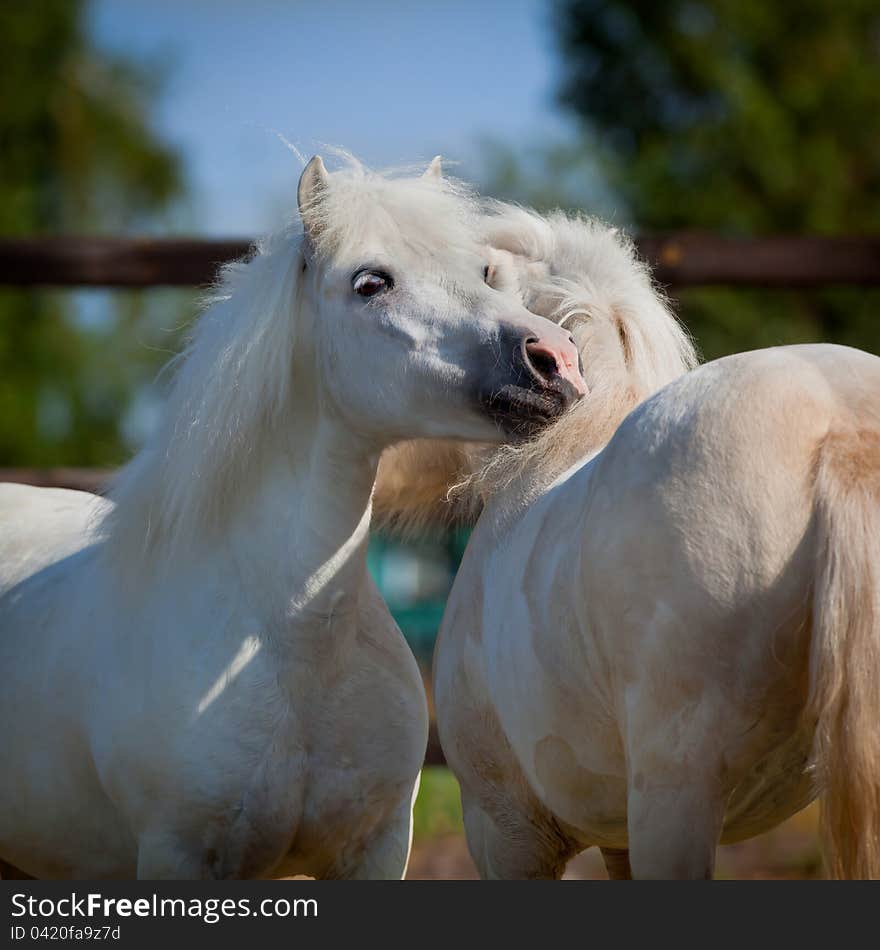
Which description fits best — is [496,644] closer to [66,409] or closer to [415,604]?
[415,604]

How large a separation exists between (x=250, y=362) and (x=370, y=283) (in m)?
0.30

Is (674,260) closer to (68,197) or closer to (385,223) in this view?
(385,223)

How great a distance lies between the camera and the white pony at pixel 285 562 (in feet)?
8.19

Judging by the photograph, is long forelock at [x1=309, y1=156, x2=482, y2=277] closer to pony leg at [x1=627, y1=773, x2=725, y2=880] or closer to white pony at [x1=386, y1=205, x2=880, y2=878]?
white pony at [x1=386, y1=205, x2=880, y2=878]

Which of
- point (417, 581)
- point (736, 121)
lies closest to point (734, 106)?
point (736, 121)

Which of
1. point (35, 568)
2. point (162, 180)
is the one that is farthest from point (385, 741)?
point (162, 180)

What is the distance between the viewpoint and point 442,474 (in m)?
3.08

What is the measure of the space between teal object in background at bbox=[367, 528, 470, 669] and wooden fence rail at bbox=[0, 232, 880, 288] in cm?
505

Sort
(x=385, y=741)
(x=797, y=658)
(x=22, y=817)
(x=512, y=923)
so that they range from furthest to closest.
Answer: (x=22, y=817) < (x=385, y=741) < (x=512, y=923) < (x=797, y=658)

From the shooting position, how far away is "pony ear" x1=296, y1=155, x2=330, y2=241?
2.57 meters

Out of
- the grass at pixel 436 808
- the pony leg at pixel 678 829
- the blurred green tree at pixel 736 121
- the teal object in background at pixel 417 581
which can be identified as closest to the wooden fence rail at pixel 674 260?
the grass at pixel 436 808

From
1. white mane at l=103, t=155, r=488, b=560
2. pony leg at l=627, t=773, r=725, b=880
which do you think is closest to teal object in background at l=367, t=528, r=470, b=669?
white mane at l=103, t=155, r=488, b=560

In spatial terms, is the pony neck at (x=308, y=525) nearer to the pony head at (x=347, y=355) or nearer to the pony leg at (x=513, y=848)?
the pony head at (x=347, y=355)

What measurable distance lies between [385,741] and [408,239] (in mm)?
1042
